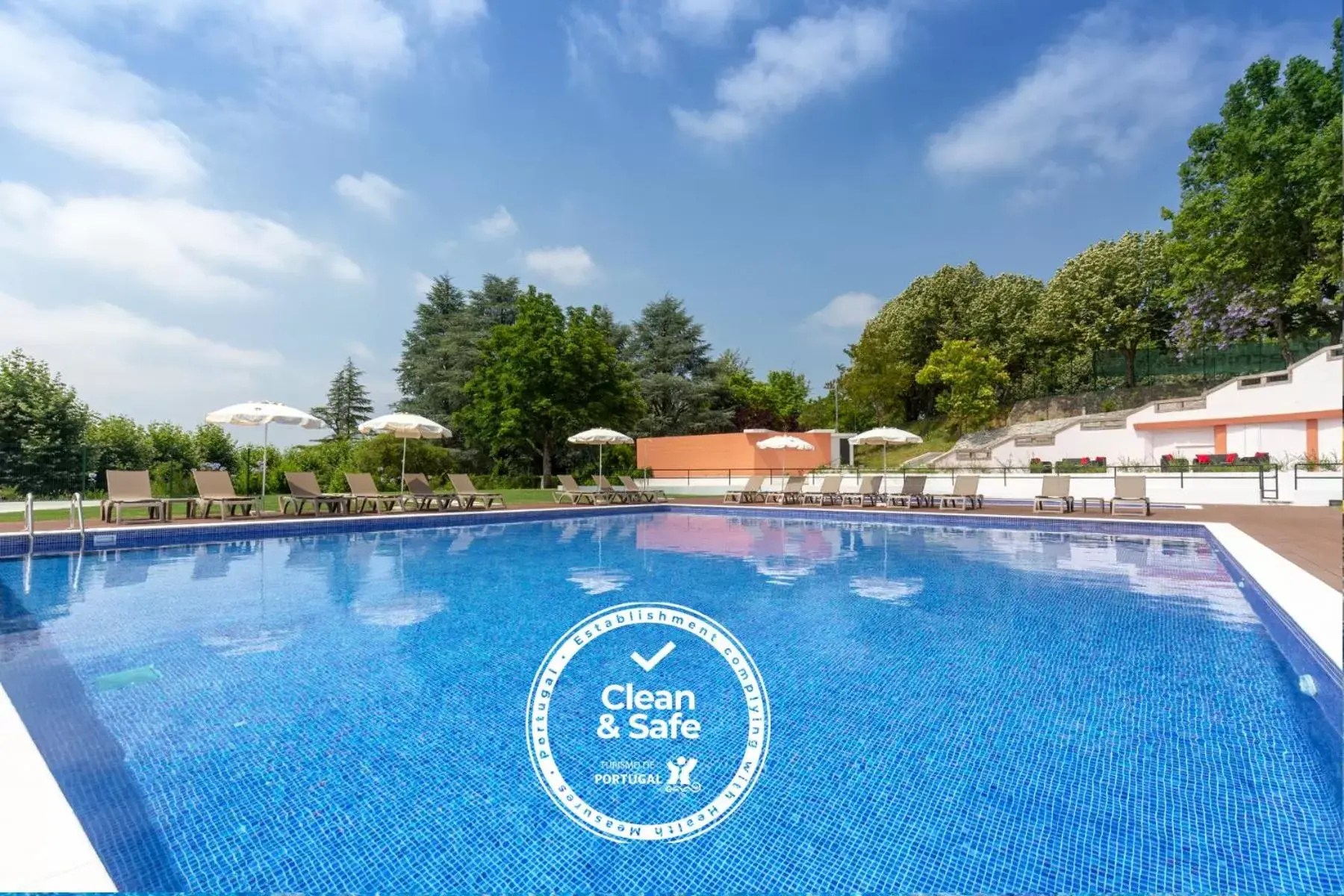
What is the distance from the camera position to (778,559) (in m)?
8.98

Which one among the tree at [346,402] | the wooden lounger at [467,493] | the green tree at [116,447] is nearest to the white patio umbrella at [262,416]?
the wooden lounger at [467,493]

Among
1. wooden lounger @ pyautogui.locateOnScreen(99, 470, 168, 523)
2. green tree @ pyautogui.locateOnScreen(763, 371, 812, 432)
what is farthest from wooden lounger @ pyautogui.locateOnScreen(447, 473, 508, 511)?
green tree @ pyautogui.locateOnScreen(763, 371, 812, 432)

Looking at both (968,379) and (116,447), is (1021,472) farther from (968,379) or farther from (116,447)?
(116,447)

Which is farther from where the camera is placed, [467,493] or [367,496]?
[467,493]

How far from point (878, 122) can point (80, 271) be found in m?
18.7

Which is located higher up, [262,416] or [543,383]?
[543,383]

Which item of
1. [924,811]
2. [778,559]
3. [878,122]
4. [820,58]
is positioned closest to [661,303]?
[878,122]

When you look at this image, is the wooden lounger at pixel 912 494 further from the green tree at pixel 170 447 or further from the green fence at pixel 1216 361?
the green fence at pixel 1216 361

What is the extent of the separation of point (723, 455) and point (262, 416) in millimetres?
16650

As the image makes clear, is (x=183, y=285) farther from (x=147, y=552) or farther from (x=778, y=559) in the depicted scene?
(x=778, y=559)

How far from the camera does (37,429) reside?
1669cm

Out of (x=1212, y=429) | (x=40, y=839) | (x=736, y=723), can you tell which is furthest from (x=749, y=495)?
(x=1212, y=429)

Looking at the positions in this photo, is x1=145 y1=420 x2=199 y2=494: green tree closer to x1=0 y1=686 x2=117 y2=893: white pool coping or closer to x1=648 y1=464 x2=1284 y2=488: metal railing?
x1=648 y1=464 x2=1284 y2=488: metal railing

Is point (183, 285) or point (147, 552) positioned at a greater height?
point (183, 285)
